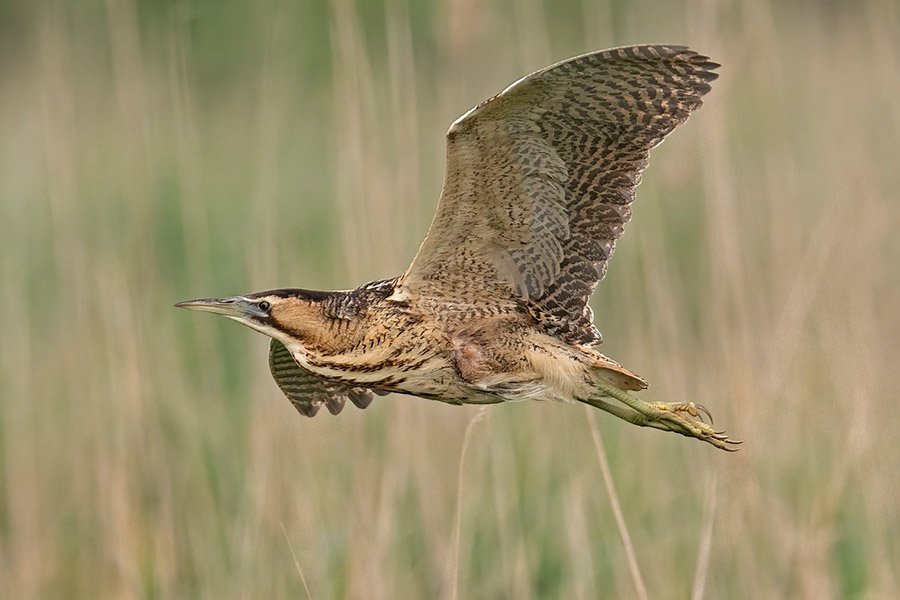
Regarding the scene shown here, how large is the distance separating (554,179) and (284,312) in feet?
1.48

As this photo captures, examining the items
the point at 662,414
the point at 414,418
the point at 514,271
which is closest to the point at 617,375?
the point at 662,414

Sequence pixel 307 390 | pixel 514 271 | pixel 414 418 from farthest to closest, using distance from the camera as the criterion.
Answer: pixel 414 418 → pixel 307 390 → pixel 514 271

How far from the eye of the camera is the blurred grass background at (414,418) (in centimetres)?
303

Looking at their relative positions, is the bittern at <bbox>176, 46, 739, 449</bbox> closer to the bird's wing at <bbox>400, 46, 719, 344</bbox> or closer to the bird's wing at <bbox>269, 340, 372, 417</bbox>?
the bird's wing at <bbox>400, 46, 719, 344</bbox>

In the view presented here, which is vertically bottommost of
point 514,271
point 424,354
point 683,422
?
point 683,422

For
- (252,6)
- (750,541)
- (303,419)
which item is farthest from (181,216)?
(750,541)

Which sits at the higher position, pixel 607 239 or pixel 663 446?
pixel 607 239

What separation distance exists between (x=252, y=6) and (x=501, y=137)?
10.6ft

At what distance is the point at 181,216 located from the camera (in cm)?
452

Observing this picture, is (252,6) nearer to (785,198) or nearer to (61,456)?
(61,456)

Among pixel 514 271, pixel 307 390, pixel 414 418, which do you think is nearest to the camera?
pixel 514 271

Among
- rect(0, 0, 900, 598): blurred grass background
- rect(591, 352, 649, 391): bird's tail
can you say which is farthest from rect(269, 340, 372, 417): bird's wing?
rect(591, 352, 649, 391): bird's tail

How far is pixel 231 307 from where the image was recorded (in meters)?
2.48

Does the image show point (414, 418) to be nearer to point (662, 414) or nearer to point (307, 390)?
point (307, 390)
